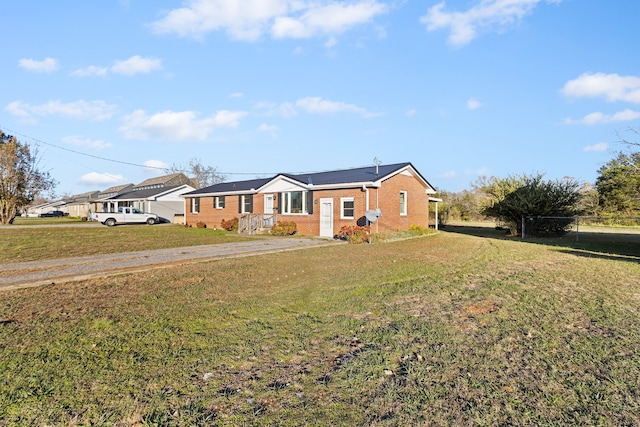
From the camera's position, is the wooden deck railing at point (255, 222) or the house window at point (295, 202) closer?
the house window at point (295, 202)

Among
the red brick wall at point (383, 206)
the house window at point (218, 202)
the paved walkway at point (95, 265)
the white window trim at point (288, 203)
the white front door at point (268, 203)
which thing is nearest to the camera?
the paved walkway at point (95, 265)

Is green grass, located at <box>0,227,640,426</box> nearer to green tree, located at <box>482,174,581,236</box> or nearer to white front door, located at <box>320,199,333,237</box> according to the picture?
white front door, located at <box>320,199,333,237</box>

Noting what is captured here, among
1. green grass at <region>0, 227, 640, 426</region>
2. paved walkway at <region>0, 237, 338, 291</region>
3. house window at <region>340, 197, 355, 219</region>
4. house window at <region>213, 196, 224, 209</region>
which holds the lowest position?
green grass at <region>0, 227, 640, 426</region>

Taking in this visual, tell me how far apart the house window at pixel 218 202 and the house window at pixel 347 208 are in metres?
12.1

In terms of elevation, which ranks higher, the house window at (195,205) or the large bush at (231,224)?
the house window at (195,205)

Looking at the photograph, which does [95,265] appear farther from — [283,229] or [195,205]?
[195,205]

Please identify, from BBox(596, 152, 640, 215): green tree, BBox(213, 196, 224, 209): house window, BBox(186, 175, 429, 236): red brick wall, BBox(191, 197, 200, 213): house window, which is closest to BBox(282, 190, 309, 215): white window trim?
BBox(186, 175, 429, 236): red brick wall

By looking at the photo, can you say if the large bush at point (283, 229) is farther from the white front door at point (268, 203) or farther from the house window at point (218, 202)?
the house window at point (218, 202)

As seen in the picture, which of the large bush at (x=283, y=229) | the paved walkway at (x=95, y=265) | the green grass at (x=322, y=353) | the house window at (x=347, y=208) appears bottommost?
the green grass at (x=322, y=353)

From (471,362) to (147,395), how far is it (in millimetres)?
3091

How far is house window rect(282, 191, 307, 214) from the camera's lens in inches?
859

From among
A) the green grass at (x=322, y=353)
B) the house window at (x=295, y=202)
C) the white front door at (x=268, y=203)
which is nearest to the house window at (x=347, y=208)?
the house window at (x=295, y=202)

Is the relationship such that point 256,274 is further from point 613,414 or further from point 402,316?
point 613,414

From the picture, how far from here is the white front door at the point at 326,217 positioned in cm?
2047
